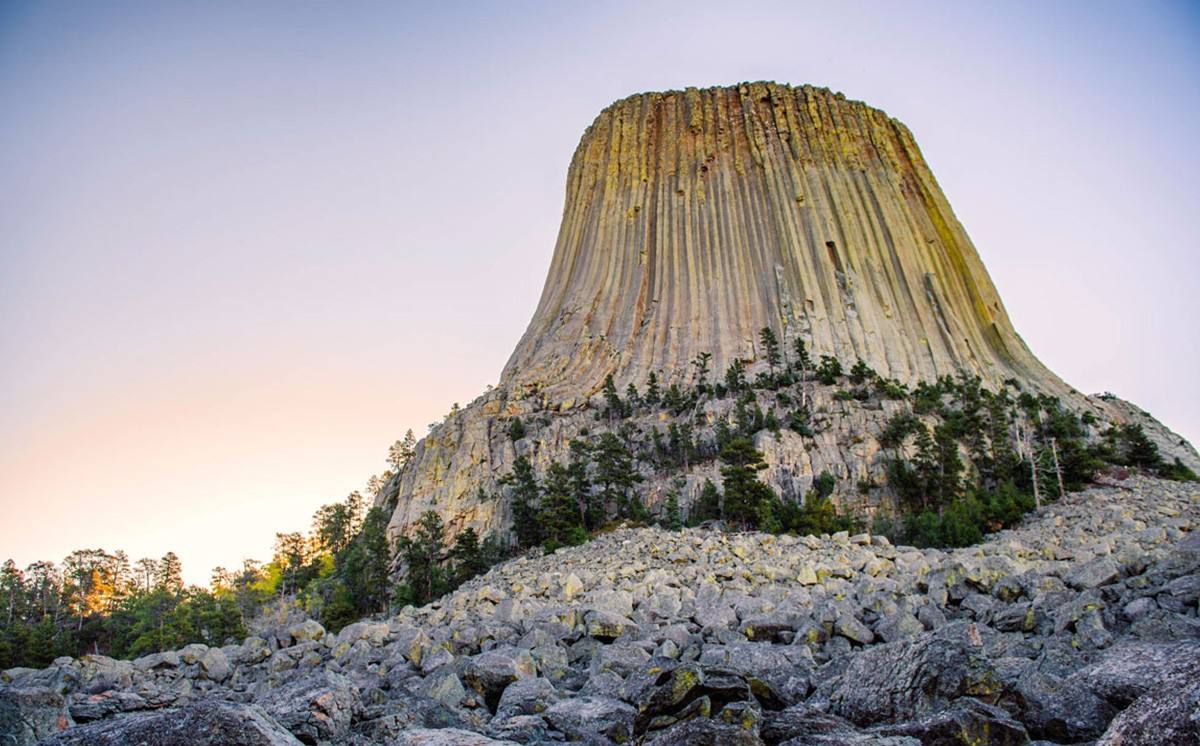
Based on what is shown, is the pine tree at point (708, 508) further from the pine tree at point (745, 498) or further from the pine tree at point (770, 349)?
the pine tree at point (770, 349)

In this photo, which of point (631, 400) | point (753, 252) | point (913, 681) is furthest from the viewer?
point (753, 252)

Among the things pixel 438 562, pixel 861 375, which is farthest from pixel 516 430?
pixel 861 375

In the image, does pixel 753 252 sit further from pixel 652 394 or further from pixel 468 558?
pixel 468 558

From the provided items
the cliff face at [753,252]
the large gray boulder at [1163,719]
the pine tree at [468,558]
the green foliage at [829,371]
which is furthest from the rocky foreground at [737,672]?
the cliff face at [753,252]

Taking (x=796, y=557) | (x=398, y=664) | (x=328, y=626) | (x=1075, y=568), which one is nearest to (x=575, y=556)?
(x=796, y=557)

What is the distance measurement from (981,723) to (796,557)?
1271cm

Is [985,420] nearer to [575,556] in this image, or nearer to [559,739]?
[575,556]

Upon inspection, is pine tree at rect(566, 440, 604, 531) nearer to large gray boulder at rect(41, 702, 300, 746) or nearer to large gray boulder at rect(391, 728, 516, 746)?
large gray boulder at rect(391, 728, 516, 746)

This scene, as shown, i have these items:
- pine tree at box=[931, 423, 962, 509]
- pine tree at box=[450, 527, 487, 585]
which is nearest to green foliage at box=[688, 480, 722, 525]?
pine tree at box=[450, 527, 487, 585]

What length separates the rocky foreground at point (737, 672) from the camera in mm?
3793

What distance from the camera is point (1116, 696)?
13.8 ft

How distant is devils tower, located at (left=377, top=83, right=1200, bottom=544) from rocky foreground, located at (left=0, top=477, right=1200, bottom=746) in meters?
26.7

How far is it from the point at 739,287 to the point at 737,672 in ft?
171

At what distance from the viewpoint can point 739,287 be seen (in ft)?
182
